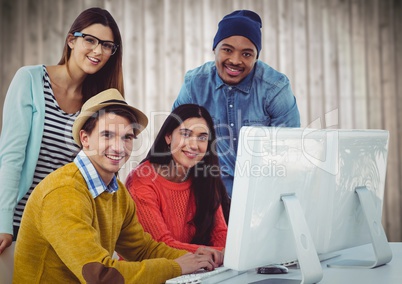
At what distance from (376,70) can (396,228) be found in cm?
120

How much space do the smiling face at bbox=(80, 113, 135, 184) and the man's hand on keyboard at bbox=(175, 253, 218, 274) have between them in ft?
0.97

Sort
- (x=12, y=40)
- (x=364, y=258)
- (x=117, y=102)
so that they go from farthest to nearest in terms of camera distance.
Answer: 1. (x=12, y=40)
2. (x=364, y=258)
3. (x=117, y=102)

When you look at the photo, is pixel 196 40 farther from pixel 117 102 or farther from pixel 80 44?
pixel 117 102

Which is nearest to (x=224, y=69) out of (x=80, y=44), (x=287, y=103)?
(x=287, y=103)

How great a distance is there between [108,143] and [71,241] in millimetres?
312

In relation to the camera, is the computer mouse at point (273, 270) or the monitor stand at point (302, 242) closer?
the monitor stand at point (302, 242)

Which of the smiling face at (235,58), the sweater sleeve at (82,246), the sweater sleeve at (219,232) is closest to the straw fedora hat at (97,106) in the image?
the sweater sleeve at (82,246)

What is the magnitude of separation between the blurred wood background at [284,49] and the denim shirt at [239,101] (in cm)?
145

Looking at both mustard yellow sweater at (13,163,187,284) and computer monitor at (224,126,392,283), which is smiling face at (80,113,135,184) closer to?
mustard yellow sweater at (13,163,187,284)

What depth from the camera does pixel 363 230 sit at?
1.71m

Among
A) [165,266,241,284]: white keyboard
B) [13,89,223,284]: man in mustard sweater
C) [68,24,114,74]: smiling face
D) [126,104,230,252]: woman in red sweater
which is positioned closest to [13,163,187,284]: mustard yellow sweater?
[13,89,223,284]: man in mustard sweater

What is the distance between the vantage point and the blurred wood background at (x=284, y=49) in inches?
160

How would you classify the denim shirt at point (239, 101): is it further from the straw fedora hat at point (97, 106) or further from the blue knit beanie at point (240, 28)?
the straw fedora hat at point (97, 106)

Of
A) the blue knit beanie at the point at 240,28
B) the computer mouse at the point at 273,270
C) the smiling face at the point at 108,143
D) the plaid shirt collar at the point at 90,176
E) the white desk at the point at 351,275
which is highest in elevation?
the blue knit beanie at the point at 240,28
